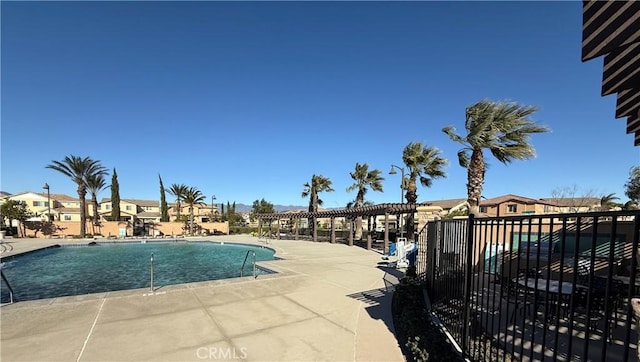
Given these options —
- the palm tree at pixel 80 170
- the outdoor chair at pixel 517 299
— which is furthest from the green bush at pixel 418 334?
the palm tree at pixel 80 170

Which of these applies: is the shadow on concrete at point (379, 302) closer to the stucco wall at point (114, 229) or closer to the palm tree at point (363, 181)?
the palm tree at point (363, 181)

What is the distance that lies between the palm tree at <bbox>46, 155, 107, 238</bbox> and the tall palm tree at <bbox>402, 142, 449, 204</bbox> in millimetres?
32235

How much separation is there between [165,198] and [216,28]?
43042 mm

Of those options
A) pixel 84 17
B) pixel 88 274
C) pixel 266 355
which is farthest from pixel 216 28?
pixel 266 355

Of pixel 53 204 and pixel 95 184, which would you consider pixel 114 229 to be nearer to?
pixel 95 184

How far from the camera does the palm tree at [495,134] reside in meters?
10.8

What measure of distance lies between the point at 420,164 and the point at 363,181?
8.42 metres

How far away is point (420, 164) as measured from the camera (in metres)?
21.6

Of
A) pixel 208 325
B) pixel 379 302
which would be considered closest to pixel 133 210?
pixel 208 325

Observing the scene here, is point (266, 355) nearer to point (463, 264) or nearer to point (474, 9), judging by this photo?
point (463, 264)

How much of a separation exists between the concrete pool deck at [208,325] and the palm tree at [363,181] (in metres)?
20.9

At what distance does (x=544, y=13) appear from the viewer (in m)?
7.55

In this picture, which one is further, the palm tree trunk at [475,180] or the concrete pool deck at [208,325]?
the palm tree trunk at [475,180]

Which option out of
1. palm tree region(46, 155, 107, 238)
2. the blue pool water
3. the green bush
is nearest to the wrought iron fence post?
the green bush
